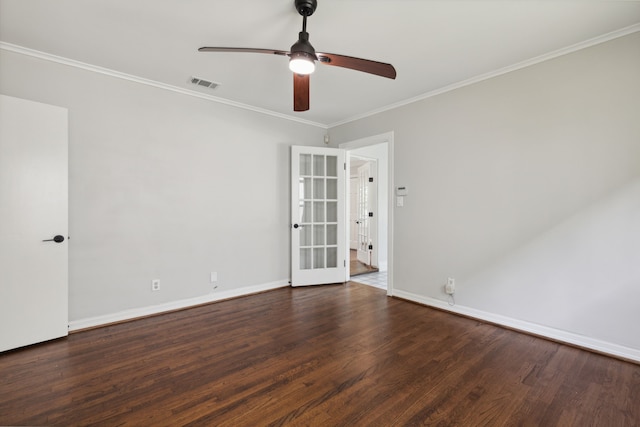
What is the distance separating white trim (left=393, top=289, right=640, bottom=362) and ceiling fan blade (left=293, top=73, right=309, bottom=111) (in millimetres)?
2665

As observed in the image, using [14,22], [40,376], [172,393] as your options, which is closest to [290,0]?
[14,22]

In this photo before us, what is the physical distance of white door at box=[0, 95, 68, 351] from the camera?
7.77 feet

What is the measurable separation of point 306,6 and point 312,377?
248cm

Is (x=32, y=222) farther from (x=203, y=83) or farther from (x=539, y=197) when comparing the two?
(x=539, y=197)

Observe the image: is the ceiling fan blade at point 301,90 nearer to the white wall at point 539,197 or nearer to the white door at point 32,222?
the white wall at point 539,197

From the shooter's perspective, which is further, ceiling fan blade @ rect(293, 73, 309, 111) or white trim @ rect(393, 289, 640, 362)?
white trim @ rect(393, 289, 640, 362)

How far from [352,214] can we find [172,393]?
266 inches

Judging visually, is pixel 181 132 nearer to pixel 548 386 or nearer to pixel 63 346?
pixel 63 346

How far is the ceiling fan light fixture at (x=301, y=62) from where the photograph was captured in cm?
182

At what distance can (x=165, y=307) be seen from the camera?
11.0 feet

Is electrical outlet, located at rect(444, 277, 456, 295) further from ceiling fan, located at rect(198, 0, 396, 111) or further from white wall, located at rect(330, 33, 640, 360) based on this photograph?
ceiling fan, located at rect(198, 0, 396, 111)

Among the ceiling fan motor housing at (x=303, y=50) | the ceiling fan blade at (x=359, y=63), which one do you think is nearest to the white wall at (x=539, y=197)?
the ceiling fan blade at (x=359, y=63)

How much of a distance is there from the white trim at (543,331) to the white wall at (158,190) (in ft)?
7.33

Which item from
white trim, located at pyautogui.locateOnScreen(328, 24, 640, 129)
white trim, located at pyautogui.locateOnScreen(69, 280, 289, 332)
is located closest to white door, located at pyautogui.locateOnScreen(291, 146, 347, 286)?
white trim, located at pyautogui.locateOnScreen(69, 280, 289, 332)
